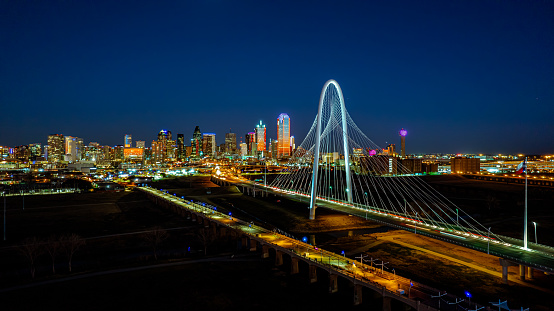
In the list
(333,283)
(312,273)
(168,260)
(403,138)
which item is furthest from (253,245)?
(403,138)

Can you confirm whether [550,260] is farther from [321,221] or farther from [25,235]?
[25,235]

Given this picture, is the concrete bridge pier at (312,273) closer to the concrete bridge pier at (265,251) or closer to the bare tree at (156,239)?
the concrete bridge pier at (265,251)

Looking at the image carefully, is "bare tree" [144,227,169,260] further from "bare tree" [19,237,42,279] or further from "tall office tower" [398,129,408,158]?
"tall office tower" [398,129,408,158]

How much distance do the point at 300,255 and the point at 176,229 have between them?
69.0ft

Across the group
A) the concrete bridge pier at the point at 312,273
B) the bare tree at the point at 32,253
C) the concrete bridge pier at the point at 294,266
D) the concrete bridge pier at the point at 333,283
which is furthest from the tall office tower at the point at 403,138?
the bare tree at the point at 32,253

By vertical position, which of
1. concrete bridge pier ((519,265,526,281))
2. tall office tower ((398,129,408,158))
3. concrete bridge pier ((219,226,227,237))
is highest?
tall office tower ((398,129,408,158))

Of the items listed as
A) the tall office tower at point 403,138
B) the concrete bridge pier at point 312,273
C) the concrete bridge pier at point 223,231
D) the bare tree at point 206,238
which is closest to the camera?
the concrete bridge pier at point 312,273

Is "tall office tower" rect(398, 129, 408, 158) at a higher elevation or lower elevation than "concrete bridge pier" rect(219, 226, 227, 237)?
higher

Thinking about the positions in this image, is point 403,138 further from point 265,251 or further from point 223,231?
point 265,251

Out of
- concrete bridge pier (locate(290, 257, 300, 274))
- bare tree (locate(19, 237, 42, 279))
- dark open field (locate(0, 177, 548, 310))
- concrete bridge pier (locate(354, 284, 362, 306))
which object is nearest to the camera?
concrete bridge pier (locate(354, 284, 362, 306))

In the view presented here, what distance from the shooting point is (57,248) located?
3041 cm

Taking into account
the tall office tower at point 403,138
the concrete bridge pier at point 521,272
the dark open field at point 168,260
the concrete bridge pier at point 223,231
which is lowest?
the dark open field at point 168,260

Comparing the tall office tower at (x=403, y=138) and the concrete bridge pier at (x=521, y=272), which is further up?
the tall office tower at (x=403, y=138)

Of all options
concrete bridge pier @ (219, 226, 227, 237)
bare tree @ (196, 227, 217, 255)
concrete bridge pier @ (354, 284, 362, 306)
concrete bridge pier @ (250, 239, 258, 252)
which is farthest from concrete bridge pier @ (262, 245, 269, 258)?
concrete bridge pier @ (354, 284, 362, 306)
